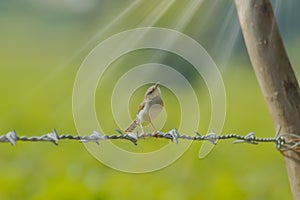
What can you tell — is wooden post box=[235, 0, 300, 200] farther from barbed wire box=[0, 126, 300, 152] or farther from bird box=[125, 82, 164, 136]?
bird box=[125, 82, 164, 136]

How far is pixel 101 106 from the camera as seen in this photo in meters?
1.46

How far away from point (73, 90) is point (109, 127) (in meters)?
0.23

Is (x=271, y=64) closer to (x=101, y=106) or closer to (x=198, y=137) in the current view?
(x=198, y=137)

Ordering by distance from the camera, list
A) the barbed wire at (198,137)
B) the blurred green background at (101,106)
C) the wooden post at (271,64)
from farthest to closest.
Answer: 1. the blurred green background at (101,106)
2. the wooden post at (271,64)
3. the barbed wire at (198,137)

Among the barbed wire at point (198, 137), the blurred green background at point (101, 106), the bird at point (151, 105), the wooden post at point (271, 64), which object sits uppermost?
the blurred green background at point (101, 106)

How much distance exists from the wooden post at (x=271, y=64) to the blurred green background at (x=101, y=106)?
1.94ft

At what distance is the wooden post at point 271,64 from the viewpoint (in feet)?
2.12

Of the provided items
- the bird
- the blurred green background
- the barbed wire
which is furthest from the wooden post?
the blurred green background

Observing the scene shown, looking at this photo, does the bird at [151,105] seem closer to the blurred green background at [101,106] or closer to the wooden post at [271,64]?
the wooden post at [271,64]

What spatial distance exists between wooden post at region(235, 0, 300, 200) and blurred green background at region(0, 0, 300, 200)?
0.59 metres

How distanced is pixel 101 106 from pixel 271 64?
874mm

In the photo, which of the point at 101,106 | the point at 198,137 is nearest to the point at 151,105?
the point at 198,137

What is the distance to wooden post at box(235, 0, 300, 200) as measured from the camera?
0.65 meters

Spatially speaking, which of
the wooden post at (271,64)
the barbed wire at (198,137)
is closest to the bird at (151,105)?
the barbed wire at (198,137)
